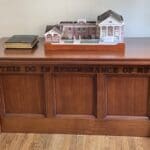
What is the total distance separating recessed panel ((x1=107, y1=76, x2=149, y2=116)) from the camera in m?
2.18

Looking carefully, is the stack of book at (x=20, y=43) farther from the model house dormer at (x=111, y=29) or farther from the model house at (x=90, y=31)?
the model house dormer at (x=111, y=29)

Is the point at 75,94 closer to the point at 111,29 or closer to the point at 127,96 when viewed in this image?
the point at 127,96

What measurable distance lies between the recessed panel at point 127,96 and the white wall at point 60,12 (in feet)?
1.77

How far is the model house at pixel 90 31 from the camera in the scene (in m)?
2.19

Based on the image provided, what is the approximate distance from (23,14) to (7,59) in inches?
22.8

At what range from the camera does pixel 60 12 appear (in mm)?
2535

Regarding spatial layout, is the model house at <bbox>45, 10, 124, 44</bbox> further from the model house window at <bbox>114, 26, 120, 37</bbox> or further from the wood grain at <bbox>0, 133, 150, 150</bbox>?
the wood grain at <bbox>0, 133, 150, 150</bbox>

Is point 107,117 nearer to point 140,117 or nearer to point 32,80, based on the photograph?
point 140,117

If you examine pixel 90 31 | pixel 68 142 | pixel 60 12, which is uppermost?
pixel 60 12

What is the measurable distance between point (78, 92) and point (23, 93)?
0.41m

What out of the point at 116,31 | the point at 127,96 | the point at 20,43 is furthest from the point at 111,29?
the point at 20,43

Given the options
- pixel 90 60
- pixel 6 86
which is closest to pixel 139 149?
pixel 90 60

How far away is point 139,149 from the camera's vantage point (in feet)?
7.13

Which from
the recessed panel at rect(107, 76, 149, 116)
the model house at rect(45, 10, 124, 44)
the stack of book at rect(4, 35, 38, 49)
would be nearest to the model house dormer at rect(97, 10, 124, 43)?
the model house at rect(45, 10, 124, 44)
